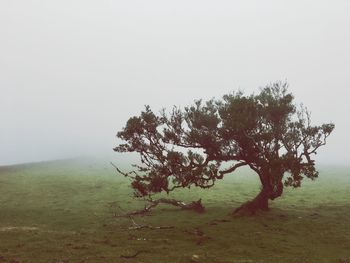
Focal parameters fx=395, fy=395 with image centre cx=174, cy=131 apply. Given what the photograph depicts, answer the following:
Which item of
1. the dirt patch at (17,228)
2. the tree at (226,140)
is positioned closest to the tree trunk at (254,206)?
the tree at (226,140)

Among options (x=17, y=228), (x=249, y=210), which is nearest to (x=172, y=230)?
(x=249, y=210)

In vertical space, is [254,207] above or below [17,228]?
above

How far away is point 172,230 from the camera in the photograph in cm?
3469

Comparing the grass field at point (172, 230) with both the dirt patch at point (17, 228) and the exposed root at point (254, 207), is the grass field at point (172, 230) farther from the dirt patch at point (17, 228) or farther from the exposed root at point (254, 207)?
the exposed root at point (254, 207)

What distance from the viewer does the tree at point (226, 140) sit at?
37.8 metres

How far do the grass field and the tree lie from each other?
4028mm

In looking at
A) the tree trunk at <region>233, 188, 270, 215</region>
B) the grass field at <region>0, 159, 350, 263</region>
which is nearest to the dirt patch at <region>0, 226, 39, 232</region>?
the grass field at <region>0, 159, 350, 263</region>

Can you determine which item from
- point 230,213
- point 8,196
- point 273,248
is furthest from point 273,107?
point 8,196

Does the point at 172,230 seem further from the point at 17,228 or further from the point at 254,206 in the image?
the point at 17,228

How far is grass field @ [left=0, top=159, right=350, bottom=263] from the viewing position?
2611 cm

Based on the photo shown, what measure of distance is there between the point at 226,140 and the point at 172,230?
10.5m

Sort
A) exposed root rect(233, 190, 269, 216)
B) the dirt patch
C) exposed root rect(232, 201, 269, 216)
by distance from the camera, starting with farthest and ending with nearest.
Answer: exposed root rect(233, 190, 269, 216) → exposed root rect(232, 201, 269, 216) → the dirt patch

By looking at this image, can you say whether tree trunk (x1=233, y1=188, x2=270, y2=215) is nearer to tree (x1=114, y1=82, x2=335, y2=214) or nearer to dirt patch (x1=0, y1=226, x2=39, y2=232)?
tree (x1=114, y1=82, x2=335, y2=214)

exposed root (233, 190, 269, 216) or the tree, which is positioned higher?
the tree
